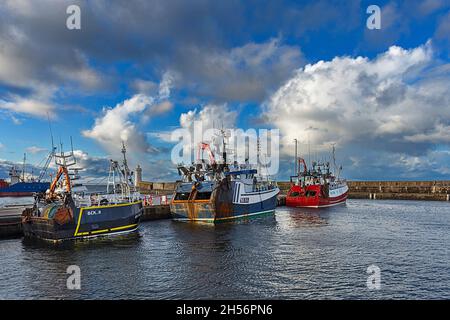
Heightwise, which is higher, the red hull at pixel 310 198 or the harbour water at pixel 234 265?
the red hull at pixel 310 198

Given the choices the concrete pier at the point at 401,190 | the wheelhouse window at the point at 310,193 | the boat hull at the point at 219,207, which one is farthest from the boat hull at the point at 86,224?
the concrete pier at the point at 401,190

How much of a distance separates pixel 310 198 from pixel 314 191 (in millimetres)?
2468

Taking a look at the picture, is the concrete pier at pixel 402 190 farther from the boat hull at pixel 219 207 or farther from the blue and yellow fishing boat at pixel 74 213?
the blue and yellow fishing boat at pixel 74 213

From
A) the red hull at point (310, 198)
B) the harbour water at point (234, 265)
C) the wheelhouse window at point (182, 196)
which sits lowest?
the harbour water at point (234, 265)

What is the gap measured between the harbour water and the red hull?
36.0m

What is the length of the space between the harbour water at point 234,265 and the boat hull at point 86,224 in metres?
1.28

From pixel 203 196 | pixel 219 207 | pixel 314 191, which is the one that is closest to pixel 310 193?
pixel 314 191

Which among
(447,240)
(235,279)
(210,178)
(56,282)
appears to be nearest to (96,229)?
(56,282)

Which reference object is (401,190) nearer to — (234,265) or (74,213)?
(234,265)

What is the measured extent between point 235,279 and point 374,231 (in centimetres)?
2955

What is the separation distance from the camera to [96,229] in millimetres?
36719

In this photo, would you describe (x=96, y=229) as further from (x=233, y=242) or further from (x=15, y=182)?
(x=15, y=182)

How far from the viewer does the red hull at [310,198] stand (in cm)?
8069

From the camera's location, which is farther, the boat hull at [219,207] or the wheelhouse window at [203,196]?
the wheelhouse window at [203,196]
